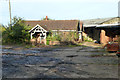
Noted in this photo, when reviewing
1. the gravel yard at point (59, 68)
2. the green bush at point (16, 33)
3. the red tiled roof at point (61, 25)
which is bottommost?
the gravel yard at point (59, 68)

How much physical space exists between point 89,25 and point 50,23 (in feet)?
25.4

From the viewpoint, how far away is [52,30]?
26.8m

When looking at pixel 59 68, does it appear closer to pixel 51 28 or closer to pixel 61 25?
pixel 51 28

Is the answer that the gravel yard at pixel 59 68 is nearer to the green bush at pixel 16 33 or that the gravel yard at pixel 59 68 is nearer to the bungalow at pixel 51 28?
the bungalow at pixel 51 28

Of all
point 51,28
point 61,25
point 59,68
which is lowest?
point 59,68

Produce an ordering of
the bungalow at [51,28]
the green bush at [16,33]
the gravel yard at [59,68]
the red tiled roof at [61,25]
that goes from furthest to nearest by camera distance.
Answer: the red tiled roof at [61,25] < the bungalow at [51,28] < the green bush at [16,33] < the gravel yard at [59,68]

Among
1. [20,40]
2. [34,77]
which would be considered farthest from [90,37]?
[34,77]

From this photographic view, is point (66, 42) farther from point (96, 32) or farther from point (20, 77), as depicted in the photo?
point (20, 77)

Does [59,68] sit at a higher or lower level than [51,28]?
lower

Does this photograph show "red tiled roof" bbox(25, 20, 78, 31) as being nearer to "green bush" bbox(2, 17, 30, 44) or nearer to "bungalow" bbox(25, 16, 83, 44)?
"bungalow" bbox(25, 16, 83, 44)

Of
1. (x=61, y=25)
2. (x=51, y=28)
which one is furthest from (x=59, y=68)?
(x=61, y=25)

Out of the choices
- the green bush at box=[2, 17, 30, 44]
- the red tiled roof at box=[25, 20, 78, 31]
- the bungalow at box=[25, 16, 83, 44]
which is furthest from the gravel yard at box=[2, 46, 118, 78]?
the red tiled roof at box=[25, 20, 78, 31]

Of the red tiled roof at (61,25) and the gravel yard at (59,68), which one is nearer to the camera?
the gravel yard at (59,68)

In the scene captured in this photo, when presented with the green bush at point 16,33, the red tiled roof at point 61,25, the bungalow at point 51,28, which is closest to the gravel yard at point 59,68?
the bungalow at point 51,28
